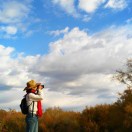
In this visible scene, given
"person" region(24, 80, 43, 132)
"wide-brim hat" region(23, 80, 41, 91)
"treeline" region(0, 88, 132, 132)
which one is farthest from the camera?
"treeline" region(0, 88, 132, 132)

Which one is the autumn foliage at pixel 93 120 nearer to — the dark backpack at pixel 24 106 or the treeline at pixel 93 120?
the treeline at pixel 93 120

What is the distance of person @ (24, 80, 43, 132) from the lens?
1424 centimetres

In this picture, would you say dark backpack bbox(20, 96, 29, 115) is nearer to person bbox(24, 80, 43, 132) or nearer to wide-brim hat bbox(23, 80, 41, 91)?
person bbox(24, 80, 43, 132)

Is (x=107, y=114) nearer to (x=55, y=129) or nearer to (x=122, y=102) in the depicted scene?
(x=122, y=102)

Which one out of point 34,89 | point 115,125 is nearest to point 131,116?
point 115,125

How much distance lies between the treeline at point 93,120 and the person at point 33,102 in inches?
279

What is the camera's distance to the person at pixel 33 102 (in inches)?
561

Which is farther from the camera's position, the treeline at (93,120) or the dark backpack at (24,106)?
the treeline at (93,120)

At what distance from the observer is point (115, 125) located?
21.0 m

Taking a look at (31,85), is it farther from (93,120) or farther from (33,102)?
(93,120)

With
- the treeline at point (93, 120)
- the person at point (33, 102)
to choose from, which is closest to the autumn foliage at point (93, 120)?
the treeline at point (93, 120)

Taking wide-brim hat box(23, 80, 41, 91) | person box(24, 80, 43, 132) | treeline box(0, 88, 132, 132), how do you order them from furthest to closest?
treeline box(0, 88, 132, 132)
wide-brim hat box(23, 80, 41, 91)
person box(24, 80, 43, 132)

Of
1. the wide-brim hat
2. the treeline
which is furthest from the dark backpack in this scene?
the treeline

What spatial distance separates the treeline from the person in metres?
7.10
